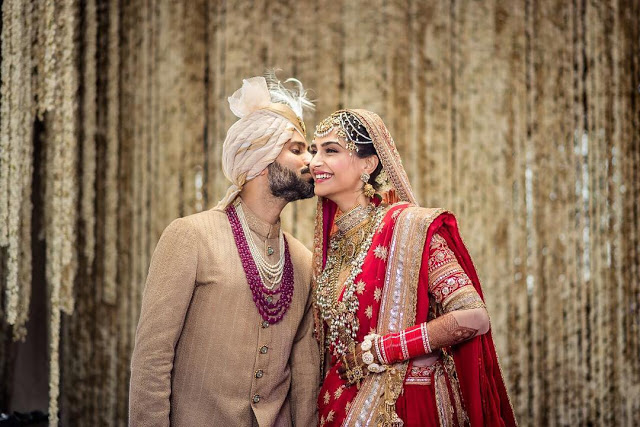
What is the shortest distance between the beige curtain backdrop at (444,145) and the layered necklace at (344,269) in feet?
5.17

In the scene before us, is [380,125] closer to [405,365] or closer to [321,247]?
[321,247]

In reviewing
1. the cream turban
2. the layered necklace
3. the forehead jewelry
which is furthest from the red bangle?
the cream turban

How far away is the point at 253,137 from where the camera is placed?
2301 mm

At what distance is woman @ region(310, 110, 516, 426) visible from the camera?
6.39ft

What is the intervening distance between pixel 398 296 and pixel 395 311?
46 mm

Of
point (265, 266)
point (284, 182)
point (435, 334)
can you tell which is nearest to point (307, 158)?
point (284, 182)

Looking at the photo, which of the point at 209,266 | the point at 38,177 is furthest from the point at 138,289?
the point at 209,266

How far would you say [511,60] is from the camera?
3877mm

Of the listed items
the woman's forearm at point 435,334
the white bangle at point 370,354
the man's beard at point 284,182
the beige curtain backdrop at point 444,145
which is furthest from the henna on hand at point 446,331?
the beige curtain backdrop at point 444,145

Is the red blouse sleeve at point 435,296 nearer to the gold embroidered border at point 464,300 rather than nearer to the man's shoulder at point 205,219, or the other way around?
the gold embroidered border at point 464,300

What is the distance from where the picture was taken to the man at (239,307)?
79.5 inches

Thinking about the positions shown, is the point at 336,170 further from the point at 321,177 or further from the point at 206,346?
the point at 206,346

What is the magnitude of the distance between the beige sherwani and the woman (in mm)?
163

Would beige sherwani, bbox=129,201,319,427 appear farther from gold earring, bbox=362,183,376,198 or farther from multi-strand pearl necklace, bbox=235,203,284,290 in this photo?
gold earring, bbox=362,183,376,198
